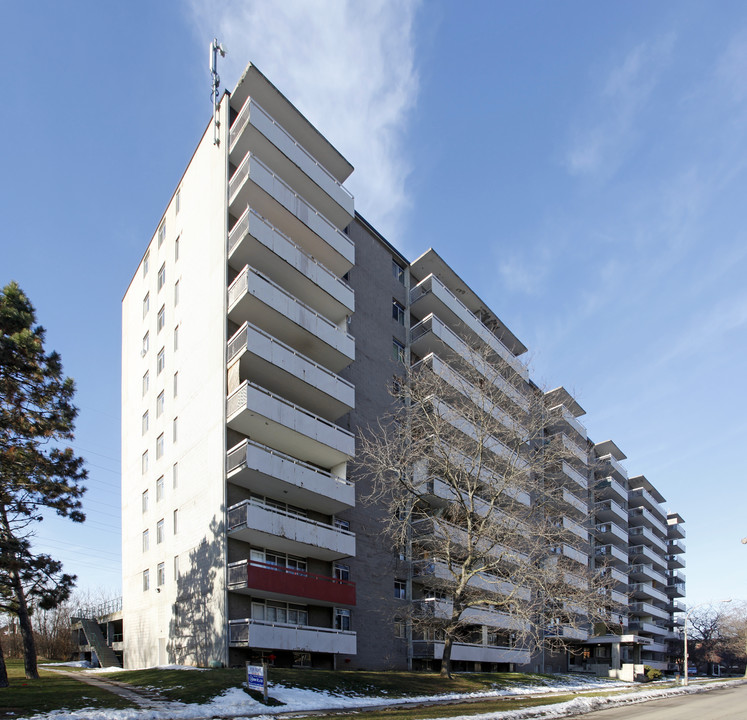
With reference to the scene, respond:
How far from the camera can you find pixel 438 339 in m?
43.4

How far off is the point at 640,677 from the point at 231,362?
159 feet

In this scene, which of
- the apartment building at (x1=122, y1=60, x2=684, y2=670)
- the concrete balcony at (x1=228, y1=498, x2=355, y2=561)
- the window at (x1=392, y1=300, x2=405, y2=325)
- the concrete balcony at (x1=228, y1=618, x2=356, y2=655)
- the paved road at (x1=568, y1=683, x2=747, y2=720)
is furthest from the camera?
the window at (x1=392, y1=300, x2=405, y2=325)

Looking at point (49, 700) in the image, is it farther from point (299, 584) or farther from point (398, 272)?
point (398, 272)

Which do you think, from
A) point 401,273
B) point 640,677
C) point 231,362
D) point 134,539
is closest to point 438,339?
point 401,273

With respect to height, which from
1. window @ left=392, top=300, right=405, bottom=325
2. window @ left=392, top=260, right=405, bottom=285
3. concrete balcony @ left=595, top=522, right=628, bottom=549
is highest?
window @ left=392, top=260, right=405, bottom=285

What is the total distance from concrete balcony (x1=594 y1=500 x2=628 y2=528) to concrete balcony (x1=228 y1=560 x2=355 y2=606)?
52429mm

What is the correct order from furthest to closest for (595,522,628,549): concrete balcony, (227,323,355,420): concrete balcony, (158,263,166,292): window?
1. (595,522,628,549): concrete balcony
2. (158,263,166,292): window
3. (227,323,355,420): concrete balcony

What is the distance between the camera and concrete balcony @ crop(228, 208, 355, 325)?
29.9 m

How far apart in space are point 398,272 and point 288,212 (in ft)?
45.9

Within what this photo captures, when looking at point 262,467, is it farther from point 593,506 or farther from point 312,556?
point 593,506

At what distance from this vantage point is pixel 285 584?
26.5 meters

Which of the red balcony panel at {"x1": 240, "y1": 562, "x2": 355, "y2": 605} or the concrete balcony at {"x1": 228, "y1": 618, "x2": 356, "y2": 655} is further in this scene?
the red balcony panel at {"x1": 240, "y1": 562, "x2": 355, "y2": 605}

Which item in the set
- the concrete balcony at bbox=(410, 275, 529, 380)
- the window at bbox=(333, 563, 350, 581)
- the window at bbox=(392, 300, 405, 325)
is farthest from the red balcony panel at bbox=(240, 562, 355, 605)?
the concrete balcony at bbox=(410, 275, 529, 380)

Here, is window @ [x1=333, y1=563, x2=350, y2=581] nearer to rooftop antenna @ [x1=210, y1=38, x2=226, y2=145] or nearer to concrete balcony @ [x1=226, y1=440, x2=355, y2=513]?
concrete balcony @ [x1=226, y1=440, x2=355, y2=513]
